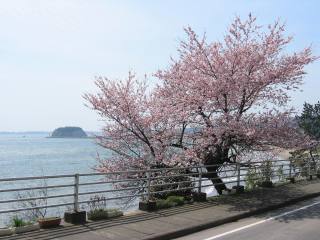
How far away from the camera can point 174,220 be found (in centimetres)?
1199

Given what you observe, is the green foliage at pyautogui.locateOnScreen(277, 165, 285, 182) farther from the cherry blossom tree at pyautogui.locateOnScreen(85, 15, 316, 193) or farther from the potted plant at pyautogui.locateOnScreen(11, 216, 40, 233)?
the potted plant at pyautogui.locateOnScreen(11, 216, 40, 233)

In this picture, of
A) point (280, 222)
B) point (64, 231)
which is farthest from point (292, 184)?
point (64, 231)

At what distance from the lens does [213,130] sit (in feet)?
61.9

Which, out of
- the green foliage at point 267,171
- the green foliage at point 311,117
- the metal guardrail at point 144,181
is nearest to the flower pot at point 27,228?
the metal guardrail at point 144,181

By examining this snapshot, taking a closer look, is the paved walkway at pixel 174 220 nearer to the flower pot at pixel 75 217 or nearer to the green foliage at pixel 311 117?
the flower pot at pixel 75 217

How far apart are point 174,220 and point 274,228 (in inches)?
90.1

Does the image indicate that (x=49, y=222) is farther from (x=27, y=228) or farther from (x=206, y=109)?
(x=206, y=109)

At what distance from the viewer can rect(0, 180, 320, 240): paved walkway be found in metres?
10.1

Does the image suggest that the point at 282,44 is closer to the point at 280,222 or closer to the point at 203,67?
the point at 203,67

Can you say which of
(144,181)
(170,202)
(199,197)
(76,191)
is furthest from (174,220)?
(144,181)

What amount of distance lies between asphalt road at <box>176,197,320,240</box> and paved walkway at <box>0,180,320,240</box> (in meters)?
0.30

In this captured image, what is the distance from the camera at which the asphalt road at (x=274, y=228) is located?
10.9 meters

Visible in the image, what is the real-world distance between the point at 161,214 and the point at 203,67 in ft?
28.0

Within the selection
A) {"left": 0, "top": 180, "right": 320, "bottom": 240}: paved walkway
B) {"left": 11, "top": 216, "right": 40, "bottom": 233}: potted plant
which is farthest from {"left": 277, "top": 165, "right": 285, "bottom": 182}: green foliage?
{"left": 11, "top": 216, "right": 40, "bottom": 233}: potted plant
